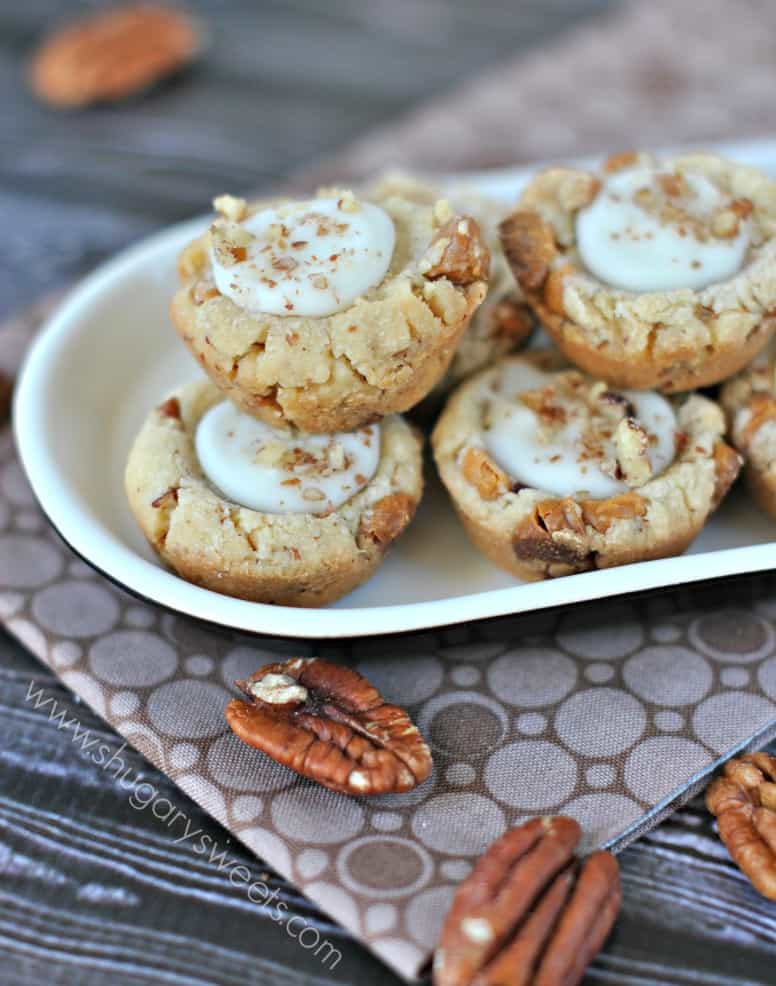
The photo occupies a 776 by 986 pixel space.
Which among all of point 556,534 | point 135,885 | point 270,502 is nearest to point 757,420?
point 556,534

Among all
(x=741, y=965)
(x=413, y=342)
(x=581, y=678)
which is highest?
(x=413, y=342)

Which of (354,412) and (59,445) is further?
(59,445)

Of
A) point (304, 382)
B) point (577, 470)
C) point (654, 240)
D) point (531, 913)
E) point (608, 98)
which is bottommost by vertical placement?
point (531, 913)

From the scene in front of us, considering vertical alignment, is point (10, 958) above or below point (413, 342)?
below

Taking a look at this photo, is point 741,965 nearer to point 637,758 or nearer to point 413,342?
point 637,758

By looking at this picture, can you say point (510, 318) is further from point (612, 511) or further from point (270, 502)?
point (270, 502)

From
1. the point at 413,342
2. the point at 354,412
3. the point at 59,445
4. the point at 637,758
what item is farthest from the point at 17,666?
the point at 637,758
